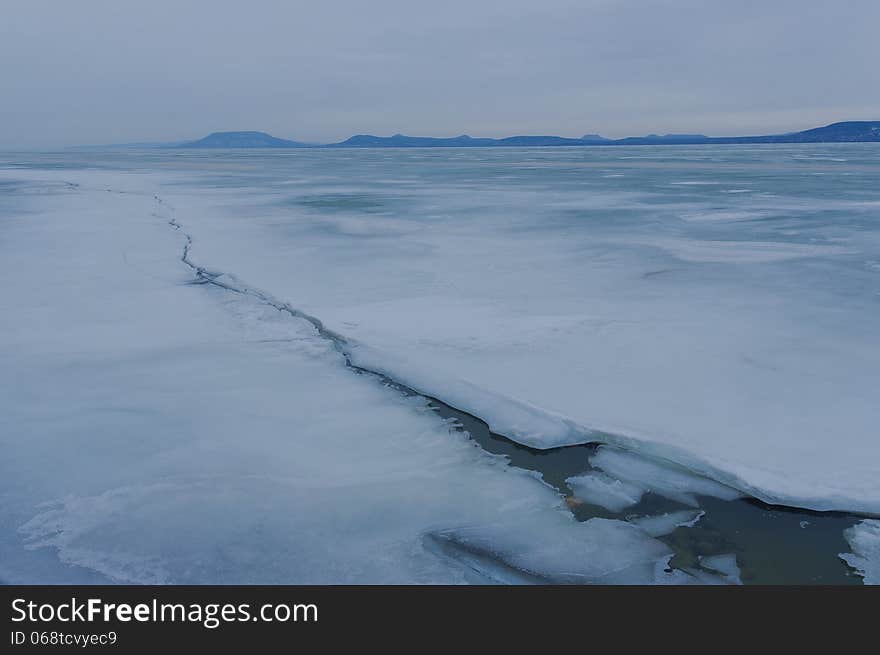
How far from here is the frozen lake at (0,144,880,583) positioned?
2.72 metres

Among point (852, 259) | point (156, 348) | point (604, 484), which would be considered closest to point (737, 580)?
point (604, 484)

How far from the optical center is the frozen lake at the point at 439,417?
8.93 feet

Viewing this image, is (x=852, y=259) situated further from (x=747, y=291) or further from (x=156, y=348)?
(x=156, y=348)

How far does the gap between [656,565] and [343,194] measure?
15.4m

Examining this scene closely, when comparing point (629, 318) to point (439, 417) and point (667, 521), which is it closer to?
point (439, 417)

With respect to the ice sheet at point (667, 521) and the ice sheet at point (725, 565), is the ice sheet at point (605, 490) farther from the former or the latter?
the ice sheet at point (725, 565)

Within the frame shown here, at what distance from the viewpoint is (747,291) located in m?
6.29

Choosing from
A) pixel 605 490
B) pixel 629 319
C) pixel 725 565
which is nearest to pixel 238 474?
pixel 605 490

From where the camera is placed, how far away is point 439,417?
3836mm

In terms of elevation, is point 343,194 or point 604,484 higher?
point 343,194

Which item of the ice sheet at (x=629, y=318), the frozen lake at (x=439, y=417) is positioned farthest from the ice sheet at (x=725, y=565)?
the ice sheet at (x=629, y=318)

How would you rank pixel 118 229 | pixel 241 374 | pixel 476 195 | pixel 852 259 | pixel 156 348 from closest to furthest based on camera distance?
pixel 241 374 → pixel 156 348 → pixel 852 259 → pixel 118 229 → pixel 476 195

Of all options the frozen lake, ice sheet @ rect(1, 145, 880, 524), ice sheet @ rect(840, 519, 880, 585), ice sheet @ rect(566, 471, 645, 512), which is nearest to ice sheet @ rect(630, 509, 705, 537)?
the frozen lake
